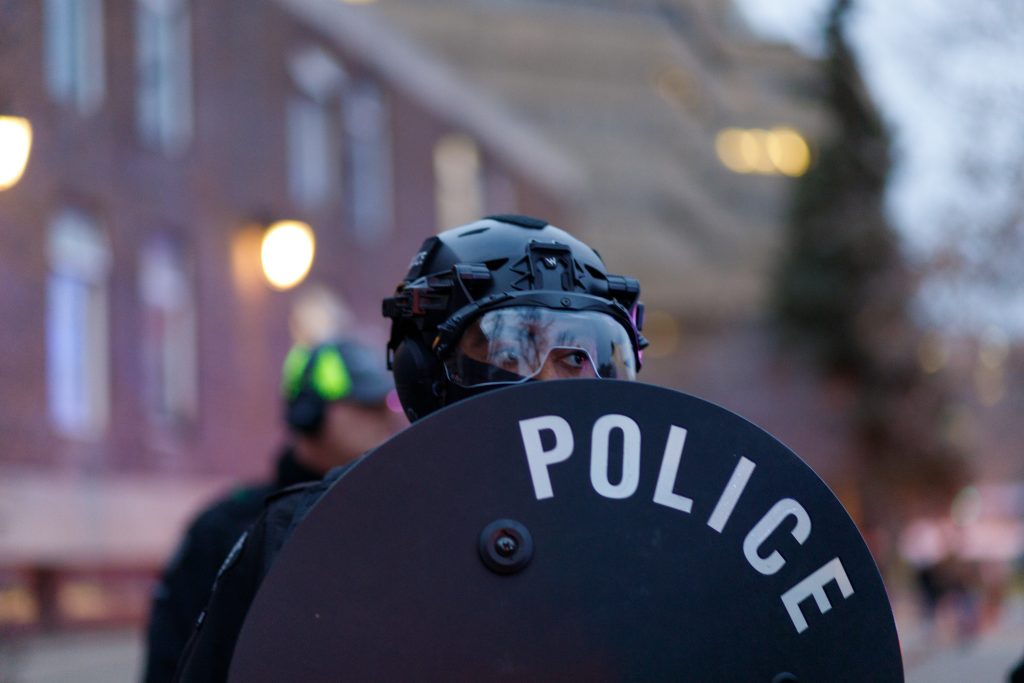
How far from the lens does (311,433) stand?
14.6ft

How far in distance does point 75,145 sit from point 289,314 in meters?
5.76

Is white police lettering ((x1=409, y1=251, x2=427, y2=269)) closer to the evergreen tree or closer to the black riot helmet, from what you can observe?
the black riot helmet

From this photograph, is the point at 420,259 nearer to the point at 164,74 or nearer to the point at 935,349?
the point at 164,74

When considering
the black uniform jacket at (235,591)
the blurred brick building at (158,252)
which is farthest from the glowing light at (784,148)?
the black uniform jacket at (235,591)

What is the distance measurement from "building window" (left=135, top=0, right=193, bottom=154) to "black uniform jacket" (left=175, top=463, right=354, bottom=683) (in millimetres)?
16950

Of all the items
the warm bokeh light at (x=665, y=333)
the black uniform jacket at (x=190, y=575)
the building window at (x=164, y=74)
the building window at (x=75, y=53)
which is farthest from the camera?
the warm bokeh light at (x=665, y=333)

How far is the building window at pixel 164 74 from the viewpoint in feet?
60.7

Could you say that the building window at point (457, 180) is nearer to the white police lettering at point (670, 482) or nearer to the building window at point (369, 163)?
the building window at point (369, 163)

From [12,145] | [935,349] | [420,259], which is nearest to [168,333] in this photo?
[935,349]

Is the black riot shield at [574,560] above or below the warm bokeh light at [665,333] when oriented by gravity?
above

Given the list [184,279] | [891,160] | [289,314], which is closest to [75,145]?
[184,279]

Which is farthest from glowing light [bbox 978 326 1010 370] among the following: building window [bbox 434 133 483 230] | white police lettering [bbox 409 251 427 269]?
building window [bbox 434 133 483 230]

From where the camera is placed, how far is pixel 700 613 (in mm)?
1637

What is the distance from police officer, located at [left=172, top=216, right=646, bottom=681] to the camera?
2.00m
